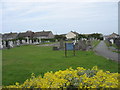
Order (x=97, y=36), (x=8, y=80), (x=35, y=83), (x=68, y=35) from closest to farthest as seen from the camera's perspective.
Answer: (x=35, y=83)
(x=8, y=80)
(x=68, y=35)
(x=97, y=36)

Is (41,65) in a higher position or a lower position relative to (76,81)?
lower

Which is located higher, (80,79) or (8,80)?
(80,79)

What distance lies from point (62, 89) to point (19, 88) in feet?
2.62

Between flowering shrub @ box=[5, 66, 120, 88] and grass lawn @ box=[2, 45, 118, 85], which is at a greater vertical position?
flowering shrub @ box=[5, 66, 120, 88]

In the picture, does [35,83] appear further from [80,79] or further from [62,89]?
[80,79]

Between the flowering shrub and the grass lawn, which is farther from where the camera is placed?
the grass lawn

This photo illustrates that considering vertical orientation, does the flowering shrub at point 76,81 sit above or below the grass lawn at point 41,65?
above

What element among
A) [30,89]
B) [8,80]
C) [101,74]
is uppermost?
[101,74]

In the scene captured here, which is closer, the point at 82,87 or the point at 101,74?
the point at 82,87

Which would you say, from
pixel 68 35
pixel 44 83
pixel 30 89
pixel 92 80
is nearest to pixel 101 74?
Result: pixel 92 80

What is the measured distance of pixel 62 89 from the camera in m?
3.03

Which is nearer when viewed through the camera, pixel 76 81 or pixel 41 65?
pixel 76 81

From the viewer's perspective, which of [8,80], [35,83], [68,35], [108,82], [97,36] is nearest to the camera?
[108,82]

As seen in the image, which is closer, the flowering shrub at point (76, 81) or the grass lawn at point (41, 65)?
the flowering shrub at point (76, 81)
